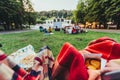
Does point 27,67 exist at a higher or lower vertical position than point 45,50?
lower

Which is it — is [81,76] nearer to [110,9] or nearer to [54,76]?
[54,76]

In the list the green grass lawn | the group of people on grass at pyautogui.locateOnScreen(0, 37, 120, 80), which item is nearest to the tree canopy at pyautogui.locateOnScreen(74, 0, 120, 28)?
the green grass lawn

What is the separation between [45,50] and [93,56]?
218 mm

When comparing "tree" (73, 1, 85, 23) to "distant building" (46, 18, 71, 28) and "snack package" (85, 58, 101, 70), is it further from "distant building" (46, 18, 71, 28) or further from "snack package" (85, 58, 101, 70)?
"snack package" (85, 58, 101, 70)

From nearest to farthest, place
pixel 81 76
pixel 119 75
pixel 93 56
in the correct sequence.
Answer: pixel 119 75
pixel 81 76
pixel 93 56

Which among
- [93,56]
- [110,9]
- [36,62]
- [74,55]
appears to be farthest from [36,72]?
[110,9]

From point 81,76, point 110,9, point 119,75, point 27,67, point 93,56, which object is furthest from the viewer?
point 110,9

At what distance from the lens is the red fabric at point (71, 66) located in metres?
0.76

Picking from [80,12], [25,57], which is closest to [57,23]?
[80,12]

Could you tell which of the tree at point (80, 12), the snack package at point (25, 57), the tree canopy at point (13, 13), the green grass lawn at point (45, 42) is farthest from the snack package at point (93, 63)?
the tree at point (80, 12)

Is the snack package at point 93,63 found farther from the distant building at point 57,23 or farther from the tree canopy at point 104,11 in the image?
the distant building at point 57,23

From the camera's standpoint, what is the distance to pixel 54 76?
833 millimetres

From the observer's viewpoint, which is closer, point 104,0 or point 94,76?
point 94,76

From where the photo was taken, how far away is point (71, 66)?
2.54 ft
